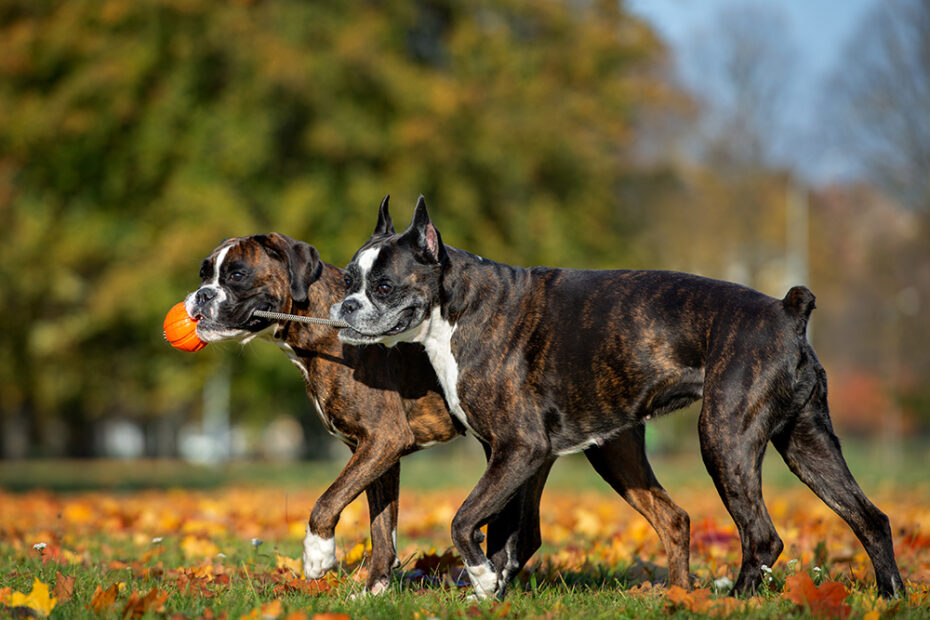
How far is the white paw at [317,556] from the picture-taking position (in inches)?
206

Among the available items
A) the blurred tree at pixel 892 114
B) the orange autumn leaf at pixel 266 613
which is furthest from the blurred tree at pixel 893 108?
the orange autumn leaf at pixel 266 613

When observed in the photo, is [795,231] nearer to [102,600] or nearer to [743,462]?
[743,462]

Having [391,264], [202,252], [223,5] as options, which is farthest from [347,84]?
[391,264]

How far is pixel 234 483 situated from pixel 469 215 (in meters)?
7.16

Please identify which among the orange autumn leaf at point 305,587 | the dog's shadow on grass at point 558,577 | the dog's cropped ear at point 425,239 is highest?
the dog's cropped ear at point 425,239

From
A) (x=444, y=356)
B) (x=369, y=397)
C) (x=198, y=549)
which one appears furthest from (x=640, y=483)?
(x=198, y=549)

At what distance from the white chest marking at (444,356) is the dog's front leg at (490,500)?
0.31 metres

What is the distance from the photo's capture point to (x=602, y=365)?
516cm

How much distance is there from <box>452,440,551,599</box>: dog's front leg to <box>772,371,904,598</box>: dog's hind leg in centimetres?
126

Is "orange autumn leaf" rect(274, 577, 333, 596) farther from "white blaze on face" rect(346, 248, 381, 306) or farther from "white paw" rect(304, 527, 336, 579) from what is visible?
"white blaze on face" rect(346, 248, 381, 306)

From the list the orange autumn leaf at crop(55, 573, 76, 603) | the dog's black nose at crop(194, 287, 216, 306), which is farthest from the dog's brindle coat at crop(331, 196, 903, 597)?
the orange autumn leaf at crop(55, 573, 76, 603)

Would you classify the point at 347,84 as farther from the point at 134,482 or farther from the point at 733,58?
the point at 733,58

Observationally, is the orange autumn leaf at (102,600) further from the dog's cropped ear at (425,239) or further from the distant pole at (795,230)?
the distant pole at (795,230)

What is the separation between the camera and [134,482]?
1897 cm
